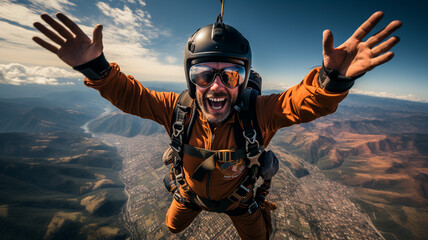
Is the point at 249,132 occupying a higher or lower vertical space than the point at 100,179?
higher

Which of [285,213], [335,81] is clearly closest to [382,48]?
[335,81]

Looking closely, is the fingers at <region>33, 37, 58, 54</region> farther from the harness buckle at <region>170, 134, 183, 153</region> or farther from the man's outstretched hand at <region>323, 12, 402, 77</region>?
the man's outstretched hand at <region>323, 12, 402, 77</region>

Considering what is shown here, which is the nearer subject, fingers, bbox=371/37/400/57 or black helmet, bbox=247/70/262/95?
fingers, bbox=371/37/400/57

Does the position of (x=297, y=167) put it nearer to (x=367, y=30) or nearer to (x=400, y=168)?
(x=400, y=168)

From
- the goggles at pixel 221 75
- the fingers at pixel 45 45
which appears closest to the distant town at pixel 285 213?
the goggles at pixel 221 75

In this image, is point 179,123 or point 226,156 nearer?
point 226,156

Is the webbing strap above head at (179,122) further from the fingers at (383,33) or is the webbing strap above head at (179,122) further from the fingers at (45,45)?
the fingers at (383,33)

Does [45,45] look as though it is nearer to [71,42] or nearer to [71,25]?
[71,42]

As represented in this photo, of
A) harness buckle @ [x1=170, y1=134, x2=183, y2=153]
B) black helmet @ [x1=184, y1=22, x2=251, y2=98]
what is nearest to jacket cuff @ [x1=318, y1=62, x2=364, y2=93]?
black helmet @ [x1=184, y1=22, x2=251, y2=98]
